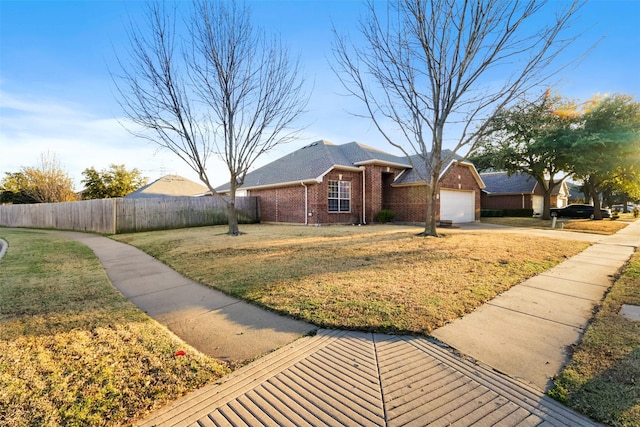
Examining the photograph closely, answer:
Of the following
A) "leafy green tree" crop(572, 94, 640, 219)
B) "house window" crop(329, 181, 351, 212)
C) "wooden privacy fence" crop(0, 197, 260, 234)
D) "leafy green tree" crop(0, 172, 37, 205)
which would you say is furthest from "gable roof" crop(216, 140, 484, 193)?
"leafy green tree" crop(0, 172, 37, 205)

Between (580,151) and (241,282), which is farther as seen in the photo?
(580,151)

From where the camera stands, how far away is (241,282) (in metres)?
5.16

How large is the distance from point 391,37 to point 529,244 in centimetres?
812

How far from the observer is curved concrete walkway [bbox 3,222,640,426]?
1.99 meters

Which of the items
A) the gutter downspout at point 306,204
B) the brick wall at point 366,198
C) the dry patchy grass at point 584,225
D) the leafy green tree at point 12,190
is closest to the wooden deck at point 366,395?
the brick wall at point 366,198

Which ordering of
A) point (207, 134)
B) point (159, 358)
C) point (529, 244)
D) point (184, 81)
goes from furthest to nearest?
point (207, 134), point (184, 81), point (529, 244), point (159, 358)

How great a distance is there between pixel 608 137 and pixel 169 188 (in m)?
37.6

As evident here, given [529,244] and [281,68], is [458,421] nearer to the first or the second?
[529,244]

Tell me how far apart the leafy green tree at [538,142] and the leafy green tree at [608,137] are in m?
0.64

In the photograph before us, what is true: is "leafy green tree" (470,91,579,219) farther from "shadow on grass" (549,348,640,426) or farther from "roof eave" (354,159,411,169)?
"shadow on grass" (549,348,640,426)

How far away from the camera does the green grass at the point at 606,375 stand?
1.99m

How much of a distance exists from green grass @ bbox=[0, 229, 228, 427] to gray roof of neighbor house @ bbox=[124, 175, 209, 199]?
29.2 meters

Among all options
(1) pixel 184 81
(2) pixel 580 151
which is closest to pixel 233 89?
(1) pixel 184 81

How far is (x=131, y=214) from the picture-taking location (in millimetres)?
15562
